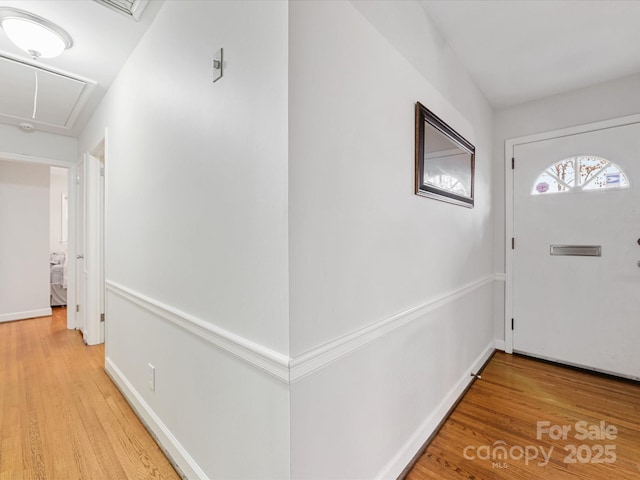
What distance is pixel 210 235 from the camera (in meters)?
1.23

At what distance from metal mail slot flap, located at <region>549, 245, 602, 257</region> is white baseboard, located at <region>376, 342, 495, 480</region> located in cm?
135

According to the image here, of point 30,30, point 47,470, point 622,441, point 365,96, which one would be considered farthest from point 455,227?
point 30,30

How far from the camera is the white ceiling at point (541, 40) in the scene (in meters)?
1.68

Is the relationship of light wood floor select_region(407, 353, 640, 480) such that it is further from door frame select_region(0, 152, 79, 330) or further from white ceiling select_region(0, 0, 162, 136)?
door frame select_region(0, 152, 79, 330)

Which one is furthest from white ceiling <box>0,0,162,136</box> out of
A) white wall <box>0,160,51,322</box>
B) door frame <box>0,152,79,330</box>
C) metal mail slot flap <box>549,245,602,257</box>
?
metal mail slot flap <box>549,245,602,257</box>

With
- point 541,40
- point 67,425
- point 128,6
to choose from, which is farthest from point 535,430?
point 128,6

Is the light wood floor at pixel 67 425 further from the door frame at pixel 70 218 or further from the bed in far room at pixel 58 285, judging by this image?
the bed in far room at pixel 58 285

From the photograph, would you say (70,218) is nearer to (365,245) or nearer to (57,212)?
(57,212)

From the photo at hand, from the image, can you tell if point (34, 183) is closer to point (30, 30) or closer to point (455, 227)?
point (30, 30)

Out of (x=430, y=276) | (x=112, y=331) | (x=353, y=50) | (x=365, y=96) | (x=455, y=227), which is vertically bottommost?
(x=112, y=331)

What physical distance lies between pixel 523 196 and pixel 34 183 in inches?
246

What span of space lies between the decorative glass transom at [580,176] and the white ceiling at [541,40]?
65cm

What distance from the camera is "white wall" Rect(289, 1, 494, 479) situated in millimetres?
932

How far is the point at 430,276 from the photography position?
1713 millimetres
